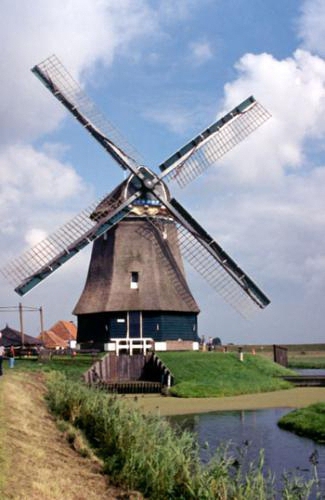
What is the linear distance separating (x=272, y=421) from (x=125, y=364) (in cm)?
1251

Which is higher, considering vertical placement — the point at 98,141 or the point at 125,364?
the point at 98,141

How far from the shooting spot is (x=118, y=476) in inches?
379

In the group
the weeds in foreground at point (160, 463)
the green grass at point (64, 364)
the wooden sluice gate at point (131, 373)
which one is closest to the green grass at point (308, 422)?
the weeds in foreground at point (160, 463)

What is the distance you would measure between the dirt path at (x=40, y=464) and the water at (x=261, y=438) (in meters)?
2.03

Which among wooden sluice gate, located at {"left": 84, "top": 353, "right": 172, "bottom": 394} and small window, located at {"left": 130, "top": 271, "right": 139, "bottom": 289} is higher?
small window, located at {"left": 130, "top": 271, "right": 139, "bottom": 289}

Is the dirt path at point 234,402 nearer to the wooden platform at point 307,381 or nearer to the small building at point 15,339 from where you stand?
the wooden platform at point 307,381

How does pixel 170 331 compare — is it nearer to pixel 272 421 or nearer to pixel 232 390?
pixel 232 390

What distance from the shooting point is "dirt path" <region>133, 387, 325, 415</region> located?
73.8 feet

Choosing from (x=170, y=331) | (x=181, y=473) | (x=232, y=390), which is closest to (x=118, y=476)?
(x=181, y=473)

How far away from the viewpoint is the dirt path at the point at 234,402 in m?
22.5

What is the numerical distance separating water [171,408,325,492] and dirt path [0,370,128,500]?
80.0 inches

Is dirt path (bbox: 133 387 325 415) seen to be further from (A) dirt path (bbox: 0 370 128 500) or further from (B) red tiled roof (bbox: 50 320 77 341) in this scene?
(B) red tiled roof (bbox: 50 320 77 341)

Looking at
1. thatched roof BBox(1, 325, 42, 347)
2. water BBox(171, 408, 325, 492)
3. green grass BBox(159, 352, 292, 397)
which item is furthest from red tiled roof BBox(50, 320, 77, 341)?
water BBox(171, 408, 325, 492)

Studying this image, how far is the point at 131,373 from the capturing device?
101ft
